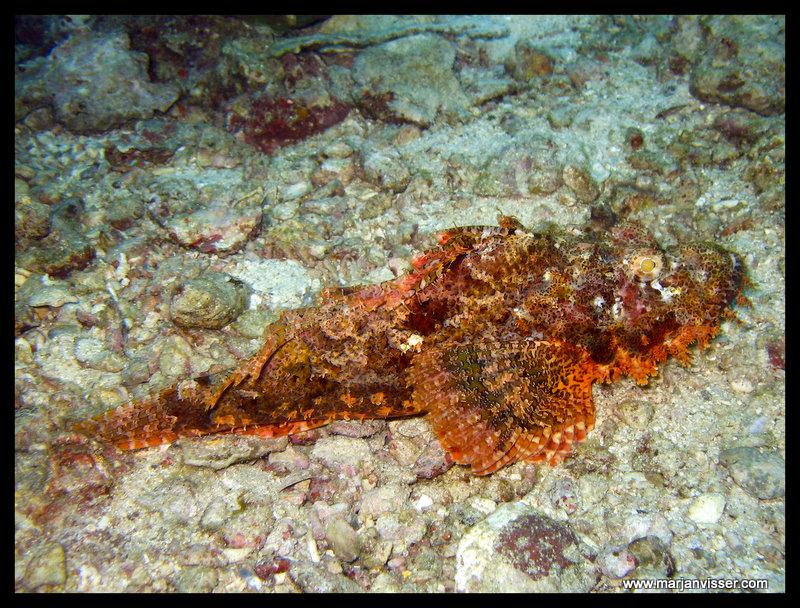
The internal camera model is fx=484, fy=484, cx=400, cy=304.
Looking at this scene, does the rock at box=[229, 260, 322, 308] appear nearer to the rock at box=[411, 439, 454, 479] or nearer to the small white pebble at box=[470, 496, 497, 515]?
the rock at box=[411, 439, 454, 479]

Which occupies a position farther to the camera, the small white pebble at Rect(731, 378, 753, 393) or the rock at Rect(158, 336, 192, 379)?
the rock at Rect(158, 336, 192, 379)

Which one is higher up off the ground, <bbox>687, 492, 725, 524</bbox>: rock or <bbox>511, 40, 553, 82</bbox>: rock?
<bbox>511, 40, 553, 82</bbox>: rock

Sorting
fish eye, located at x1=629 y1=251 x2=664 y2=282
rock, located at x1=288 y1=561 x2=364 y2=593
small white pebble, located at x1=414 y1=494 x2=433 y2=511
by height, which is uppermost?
fish eye, located at x1=629 y1=251 x2=664 y2=282

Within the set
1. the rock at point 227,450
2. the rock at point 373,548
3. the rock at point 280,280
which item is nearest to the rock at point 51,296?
the rock at point 280,280

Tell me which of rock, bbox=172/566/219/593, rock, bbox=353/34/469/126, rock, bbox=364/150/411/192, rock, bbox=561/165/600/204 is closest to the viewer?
rock, bbox=172/566/219/593

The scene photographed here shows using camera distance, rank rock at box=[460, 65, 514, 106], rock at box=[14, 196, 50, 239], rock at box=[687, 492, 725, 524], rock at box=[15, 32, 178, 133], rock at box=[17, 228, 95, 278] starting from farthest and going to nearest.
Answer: rock at box=[460, 65, 514, 106] → rock at box=[15, 32, 178, 133] → rock at box=[14, 196, 50, 239] → rock at box=[17, 228, 95, 278] → rock at box=[687, 492, 725, 524]

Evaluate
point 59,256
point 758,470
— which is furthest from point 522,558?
point 59,256

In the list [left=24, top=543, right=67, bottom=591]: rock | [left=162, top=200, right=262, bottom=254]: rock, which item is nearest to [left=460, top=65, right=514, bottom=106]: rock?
[left=162, top=200, right=262, bottom=254]: rock
